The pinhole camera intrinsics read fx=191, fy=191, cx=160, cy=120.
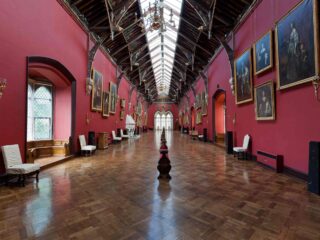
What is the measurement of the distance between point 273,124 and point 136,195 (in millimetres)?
4596

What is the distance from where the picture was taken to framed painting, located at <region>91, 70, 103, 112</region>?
9193 mm

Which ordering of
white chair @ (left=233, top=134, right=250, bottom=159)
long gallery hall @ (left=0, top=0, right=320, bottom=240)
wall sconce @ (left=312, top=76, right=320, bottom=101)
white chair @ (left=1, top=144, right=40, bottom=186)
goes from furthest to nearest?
white chair @ (left=233, top=134, right=250, bottom=159), white chair @ (left=1, top=144, right=40, bottom=186), wall sconce @ (left=312, top=76, right=320, bottom=101), long gallery hall @ (left=0, top=0, right=320, bottom=240)

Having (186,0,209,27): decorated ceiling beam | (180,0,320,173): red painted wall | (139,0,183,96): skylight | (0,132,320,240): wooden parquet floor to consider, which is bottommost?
(0,132,320,240): wooden parquet floor

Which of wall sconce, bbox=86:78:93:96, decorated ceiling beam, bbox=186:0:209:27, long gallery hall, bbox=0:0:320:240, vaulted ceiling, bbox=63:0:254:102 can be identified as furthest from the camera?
wall sconce, bbox=86:78:93:96

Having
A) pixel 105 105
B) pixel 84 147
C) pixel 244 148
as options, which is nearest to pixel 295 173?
pixel 244 148

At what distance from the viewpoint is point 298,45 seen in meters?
4.39

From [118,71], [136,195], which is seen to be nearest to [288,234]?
[136,195]

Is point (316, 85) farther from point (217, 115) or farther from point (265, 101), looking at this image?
point (217, 115)

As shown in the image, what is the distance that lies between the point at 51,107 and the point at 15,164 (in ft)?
13.7

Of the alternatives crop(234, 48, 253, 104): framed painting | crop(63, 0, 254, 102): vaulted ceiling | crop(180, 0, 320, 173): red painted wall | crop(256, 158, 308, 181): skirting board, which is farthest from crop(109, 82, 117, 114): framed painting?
crop(256, 158, 308, 181): skirting board

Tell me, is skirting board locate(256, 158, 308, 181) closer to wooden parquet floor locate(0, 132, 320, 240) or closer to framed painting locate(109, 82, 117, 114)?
wooden parquet floor locate(0, 132, 320, 240)

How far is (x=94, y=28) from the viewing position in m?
8.58

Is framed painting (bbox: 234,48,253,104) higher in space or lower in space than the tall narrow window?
higher

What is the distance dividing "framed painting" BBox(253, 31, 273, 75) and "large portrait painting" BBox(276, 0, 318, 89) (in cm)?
39
